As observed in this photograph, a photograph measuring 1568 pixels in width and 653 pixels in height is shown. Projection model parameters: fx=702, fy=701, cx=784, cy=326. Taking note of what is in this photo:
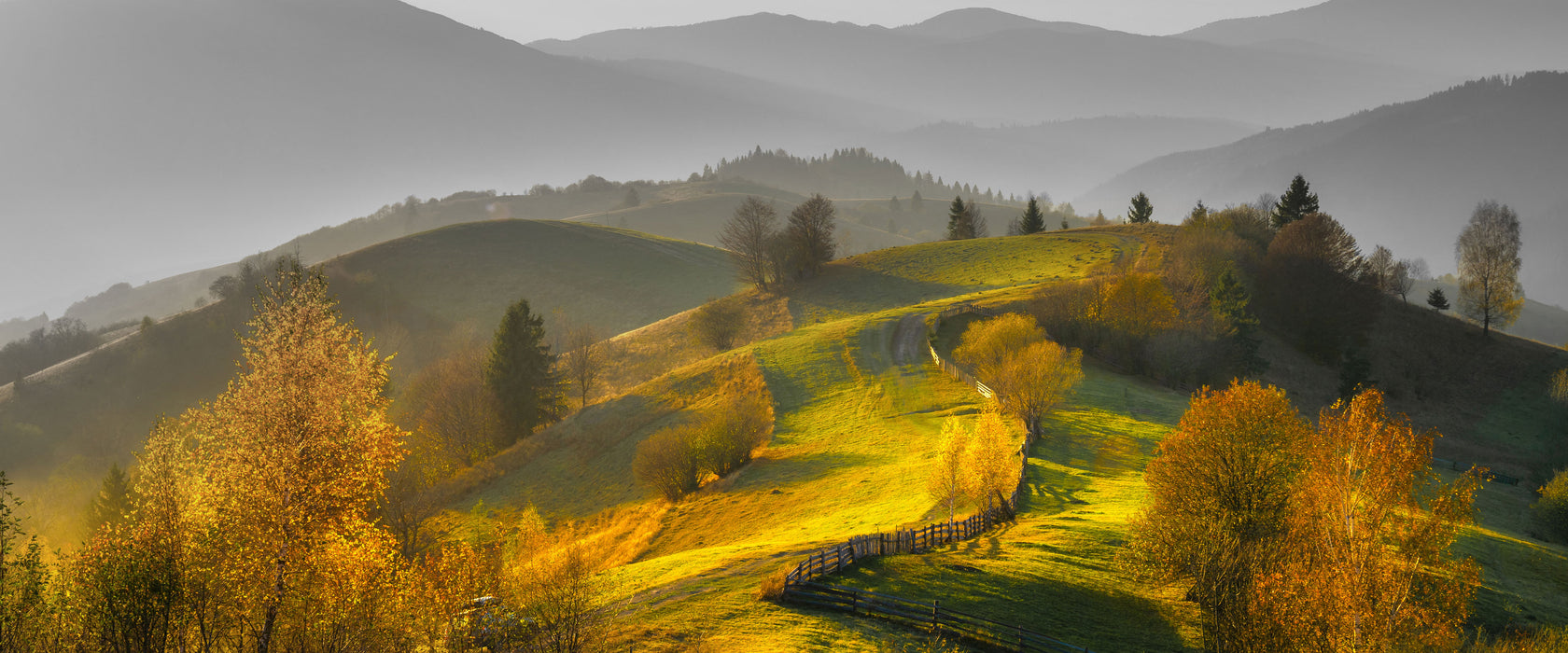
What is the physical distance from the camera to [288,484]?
16188 mm

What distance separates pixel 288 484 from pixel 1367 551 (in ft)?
106

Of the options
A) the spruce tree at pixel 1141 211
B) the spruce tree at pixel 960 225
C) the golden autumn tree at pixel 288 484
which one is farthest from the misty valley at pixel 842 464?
the spruce tree at pixel 960 225

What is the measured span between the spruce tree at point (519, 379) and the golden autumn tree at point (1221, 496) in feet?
203

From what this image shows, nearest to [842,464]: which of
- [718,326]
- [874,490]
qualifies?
[874,490]

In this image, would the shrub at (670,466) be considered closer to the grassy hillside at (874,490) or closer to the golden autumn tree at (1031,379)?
the grassy hillside at (874,490)

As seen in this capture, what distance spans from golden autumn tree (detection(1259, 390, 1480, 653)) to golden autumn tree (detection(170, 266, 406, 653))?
26470 millimetres

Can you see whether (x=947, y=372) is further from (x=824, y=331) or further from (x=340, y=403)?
(x=340, y=403)

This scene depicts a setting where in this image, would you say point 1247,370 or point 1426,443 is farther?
point 1247,370

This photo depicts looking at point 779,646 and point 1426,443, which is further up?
point 1426,443

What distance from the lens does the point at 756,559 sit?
30.6 m

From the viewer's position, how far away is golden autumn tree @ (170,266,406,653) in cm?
1581

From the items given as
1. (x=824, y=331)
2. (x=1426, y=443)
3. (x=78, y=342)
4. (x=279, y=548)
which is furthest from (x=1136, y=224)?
→ (x=78, y=342)

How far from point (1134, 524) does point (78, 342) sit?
172263mm

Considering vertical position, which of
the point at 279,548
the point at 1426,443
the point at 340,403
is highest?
the point at 340,403
